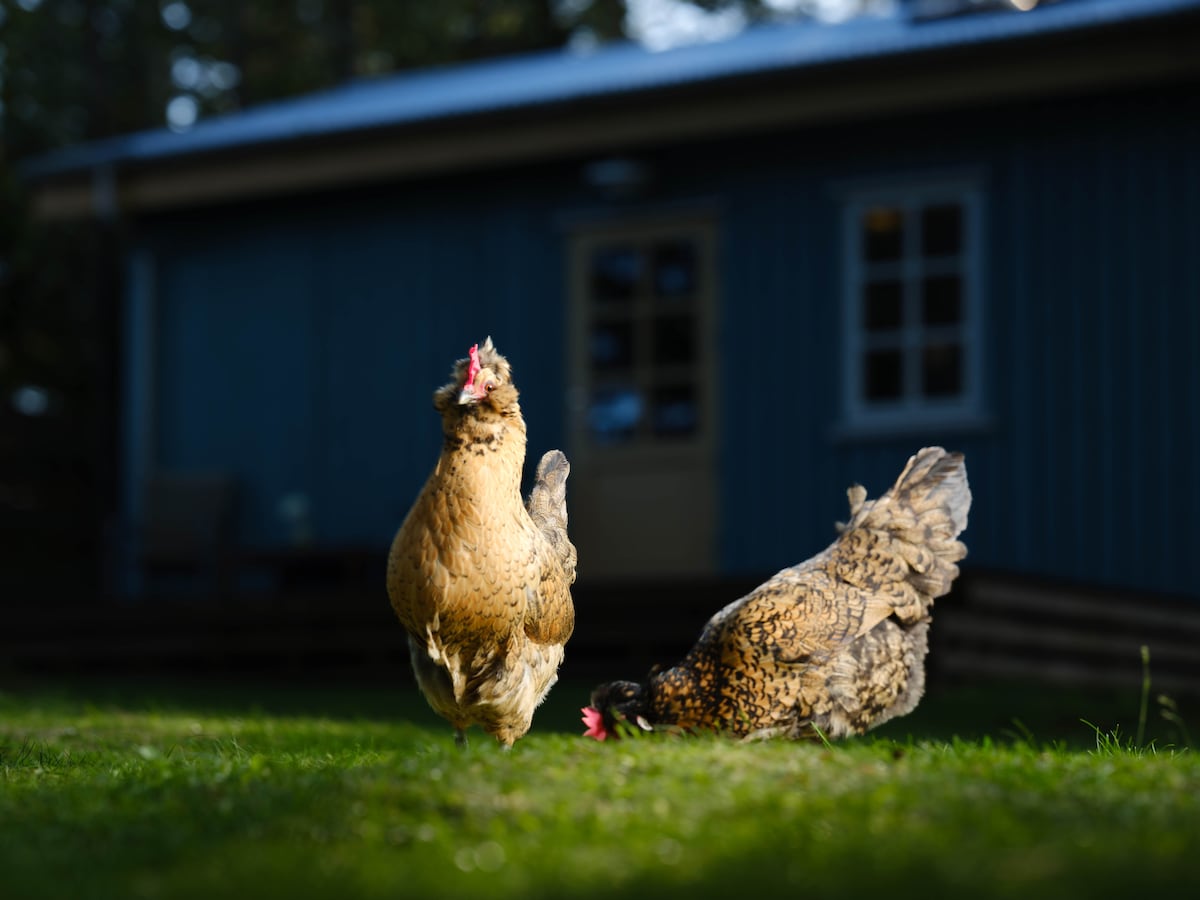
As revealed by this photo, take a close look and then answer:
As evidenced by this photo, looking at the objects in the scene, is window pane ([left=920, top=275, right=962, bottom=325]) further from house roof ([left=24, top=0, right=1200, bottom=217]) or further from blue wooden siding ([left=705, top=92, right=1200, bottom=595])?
house roof ([left=24, top=0, right=1200, bottom=217])

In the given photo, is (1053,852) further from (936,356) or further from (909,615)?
(936,356)

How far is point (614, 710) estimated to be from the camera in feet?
18.3

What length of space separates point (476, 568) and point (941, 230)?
25.0ft

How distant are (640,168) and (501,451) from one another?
7845mm

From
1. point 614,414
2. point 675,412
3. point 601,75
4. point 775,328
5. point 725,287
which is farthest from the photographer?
point 601,75

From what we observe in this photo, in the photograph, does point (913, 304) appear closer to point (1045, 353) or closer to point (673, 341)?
point (1045, 353)

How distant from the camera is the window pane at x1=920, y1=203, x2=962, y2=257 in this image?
1220cm

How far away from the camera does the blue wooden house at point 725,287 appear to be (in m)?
11.4

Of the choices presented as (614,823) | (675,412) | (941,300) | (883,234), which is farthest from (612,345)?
(614,823)

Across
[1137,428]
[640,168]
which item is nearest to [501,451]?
[1137,428]

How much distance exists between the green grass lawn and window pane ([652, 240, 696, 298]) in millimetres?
8169

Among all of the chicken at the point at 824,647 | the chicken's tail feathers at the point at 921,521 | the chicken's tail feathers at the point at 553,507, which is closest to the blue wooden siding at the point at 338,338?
the chicken's tail feathers at the point at 553,507

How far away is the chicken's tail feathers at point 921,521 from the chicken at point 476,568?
4.55 ft

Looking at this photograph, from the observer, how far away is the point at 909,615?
6.33 meters
